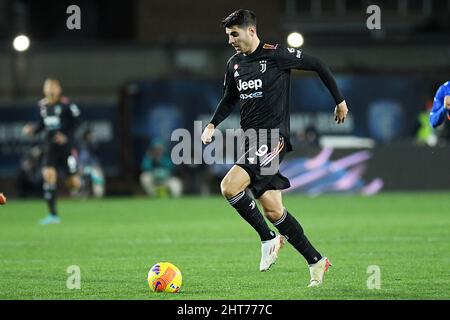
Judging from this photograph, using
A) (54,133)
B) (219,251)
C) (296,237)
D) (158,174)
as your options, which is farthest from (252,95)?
(158,174)

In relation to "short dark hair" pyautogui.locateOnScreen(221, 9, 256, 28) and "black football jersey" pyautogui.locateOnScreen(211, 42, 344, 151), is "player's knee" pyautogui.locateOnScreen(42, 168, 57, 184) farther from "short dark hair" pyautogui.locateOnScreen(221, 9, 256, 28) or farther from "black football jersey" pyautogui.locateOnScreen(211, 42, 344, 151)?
"short dark hair" pyautogui.locateOnScreen(221, 9, 256, 28)

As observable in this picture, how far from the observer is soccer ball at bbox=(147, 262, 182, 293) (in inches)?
347

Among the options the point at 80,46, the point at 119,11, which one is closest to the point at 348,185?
the point at 80,46

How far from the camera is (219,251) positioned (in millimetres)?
12453

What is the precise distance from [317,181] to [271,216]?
A: 14.9 metres

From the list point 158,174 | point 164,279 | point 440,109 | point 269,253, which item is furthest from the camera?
point 158,174

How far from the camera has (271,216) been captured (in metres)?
9.22

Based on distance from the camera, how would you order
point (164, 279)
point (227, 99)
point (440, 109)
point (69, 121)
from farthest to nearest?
1. point (69, 121)
2. point (440, 109)
3. point (227, 99)
4. point (164, 279)

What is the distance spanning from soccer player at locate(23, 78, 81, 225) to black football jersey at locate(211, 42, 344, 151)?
8.71 metres

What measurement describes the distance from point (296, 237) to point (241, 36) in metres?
1.82

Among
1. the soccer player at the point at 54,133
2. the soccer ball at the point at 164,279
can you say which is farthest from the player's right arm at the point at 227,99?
the soccer player at the point at 54,133

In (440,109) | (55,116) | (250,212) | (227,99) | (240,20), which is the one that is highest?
(240,20)

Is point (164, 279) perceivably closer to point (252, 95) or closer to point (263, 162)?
point (263, 162)

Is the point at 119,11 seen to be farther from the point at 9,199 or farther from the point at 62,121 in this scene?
the point at 62,121
